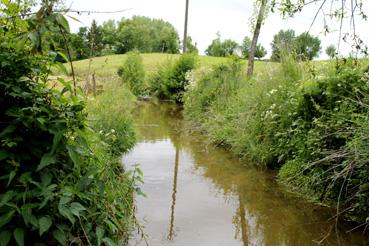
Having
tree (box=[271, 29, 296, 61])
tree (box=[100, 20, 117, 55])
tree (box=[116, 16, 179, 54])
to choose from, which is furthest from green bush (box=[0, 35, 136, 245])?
tree (box=[116, 16, 179, 54])

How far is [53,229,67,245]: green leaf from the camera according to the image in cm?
209

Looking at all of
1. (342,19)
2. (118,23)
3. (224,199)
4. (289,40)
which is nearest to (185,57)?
(289,40)

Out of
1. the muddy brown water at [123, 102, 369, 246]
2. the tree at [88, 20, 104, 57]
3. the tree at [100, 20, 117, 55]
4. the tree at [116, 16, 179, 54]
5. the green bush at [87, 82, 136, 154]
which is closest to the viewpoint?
the tree at [88, 20, 104, 57]

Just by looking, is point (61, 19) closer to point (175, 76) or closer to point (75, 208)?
point (75, 208)

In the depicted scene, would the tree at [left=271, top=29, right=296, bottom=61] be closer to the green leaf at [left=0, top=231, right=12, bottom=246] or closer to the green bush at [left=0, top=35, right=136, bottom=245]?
the green bush at [left=0, top=35, right=136, bottom=245]

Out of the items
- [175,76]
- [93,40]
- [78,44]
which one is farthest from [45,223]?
[175,76]

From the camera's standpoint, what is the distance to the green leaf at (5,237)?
1.93 meters

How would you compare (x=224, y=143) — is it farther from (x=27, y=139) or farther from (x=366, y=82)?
(x=27, y=139)

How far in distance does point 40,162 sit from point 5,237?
42 cm

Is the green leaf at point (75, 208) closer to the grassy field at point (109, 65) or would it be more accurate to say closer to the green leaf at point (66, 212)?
the green leaf at point (66, 212)

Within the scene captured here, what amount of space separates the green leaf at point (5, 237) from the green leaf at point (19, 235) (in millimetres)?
38

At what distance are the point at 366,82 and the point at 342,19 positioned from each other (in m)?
2.23

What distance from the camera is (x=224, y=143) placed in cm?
789

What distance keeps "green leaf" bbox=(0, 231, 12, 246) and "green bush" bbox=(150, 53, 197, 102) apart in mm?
15337
